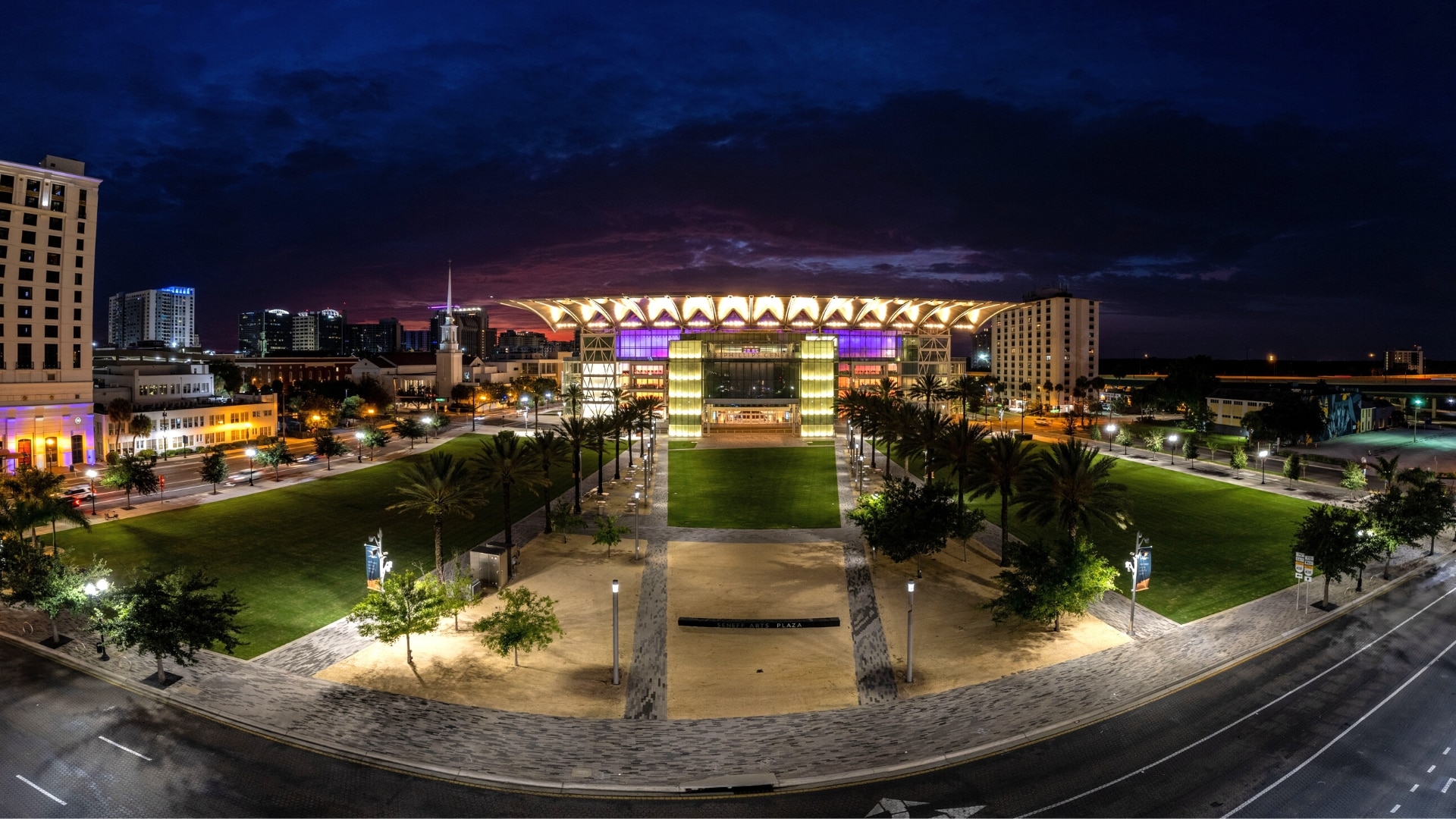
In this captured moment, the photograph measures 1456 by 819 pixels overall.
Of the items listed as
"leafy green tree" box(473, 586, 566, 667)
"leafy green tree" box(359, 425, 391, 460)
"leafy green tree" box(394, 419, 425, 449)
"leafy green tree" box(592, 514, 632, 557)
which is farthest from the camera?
"leafy green tree" box(394, 419, 425, 449)

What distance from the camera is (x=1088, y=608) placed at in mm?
29594

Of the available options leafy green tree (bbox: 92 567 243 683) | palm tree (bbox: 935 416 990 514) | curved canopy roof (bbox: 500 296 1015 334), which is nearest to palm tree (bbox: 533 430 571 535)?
leafy green tree (bbox: 92 567 243 683)

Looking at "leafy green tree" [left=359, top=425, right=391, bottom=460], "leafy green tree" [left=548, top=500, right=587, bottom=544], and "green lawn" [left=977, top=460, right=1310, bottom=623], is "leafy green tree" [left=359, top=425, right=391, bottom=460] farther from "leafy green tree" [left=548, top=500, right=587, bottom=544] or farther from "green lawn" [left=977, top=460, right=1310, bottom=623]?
"green lawn" [left=977, top=460, right=1310, bottom=623]

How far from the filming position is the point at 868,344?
13125cm

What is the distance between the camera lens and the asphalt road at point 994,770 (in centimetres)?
1589

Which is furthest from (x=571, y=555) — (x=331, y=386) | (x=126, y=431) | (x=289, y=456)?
(x=331, y=386)

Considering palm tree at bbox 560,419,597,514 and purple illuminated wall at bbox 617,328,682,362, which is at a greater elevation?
purple illuminated wall at bbox 617,328,682,362

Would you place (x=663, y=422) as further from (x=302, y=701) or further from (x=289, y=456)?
(x=302, y=701)

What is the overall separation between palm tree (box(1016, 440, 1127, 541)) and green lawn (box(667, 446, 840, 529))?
1586 centimetres

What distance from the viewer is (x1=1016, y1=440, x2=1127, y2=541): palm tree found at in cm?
2992

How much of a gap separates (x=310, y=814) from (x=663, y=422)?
8945 centimetres

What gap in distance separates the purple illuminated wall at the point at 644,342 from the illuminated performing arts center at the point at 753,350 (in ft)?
0.64

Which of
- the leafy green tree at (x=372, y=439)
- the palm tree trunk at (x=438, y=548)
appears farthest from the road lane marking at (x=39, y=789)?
the leafy green tree at (x=372, y=439)

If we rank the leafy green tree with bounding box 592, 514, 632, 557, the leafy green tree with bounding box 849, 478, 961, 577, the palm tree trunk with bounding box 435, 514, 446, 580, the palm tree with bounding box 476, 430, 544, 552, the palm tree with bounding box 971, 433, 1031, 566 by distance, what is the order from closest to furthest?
the palm tree trunk with bounding box 435, 514, 446, 580 < the leafy green tree with bounding box 849, 478, 961, 577 < the palm tree with bounding box 971, 433, 1031, 566 < the palm tree with bounding box 476, 430, 544, 552 < the leafy green tree with bounding box 592, 514, 632, 557
